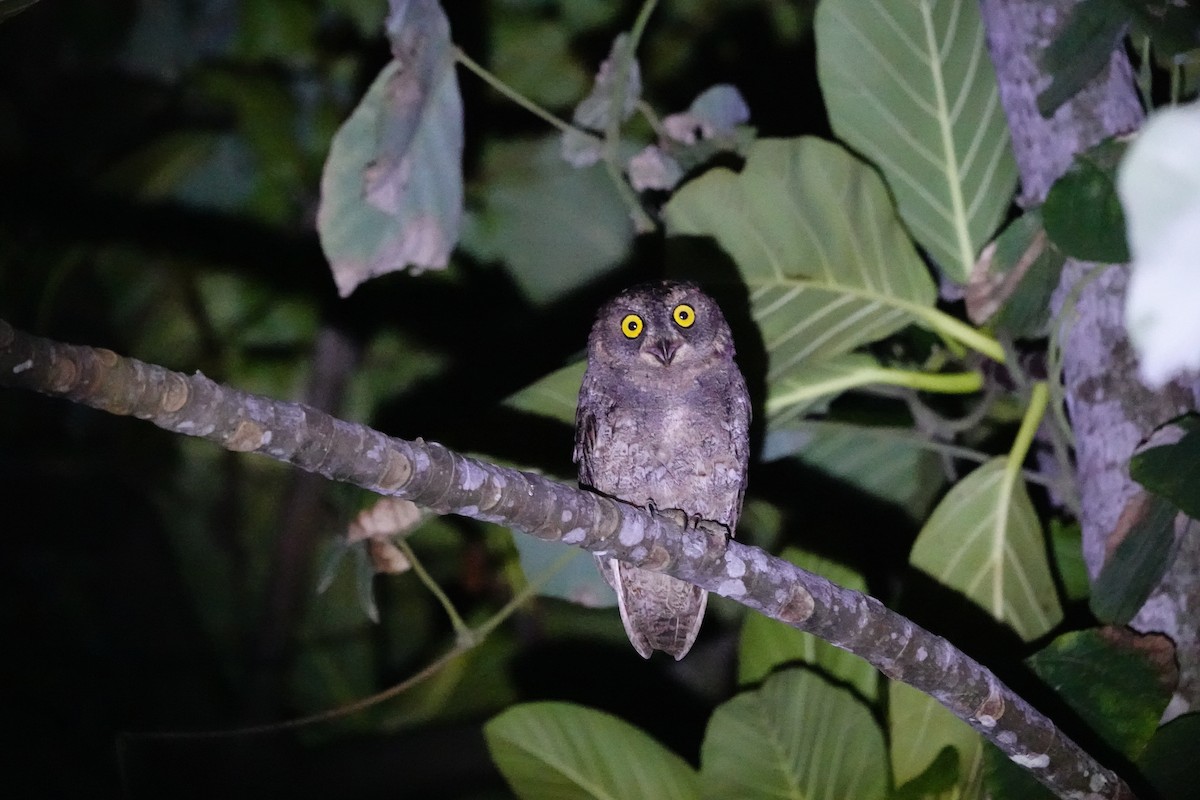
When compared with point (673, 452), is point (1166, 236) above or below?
above

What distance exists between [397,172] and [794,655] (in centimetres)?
126

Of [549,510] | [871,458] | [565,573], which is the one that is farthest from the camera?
[871,458]

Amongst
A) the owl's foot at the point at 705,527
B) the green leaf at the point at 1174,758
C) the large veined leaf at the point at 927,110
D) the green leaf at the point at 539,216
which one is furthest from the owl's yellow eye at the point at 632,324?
the green leaf at the point at 539,216

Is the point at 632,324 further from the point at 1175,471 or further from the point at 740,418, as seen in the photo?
the point at 1175,471

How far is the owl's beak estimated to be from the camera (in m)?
2.07

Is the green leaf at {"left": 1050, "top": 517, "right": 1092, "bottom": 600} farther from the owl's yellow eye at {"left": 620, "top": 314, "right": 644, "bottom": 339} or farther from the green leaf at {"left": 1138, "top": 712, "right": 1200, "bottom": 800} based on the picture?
the owl's yellow eye at {"left": 620, "top": 314, "right": 644, "bottom": 339}

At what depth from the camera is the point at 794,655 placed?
2084 mm

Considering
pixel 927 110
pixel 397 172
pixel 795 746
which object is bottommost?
pixel 795 746

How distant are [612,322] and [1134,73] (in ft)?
3.78

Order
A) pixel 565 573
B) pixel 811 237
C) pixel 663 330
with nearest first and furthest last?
pixel 811 237 < pixel 663 330 < pixel 565 573

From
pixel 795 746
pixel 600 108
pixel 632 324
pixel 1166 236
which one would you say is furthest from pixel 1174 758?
pixel 600 108

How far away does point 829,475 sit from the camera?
2.54 m

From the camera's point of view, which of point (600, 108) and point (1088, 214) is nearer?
point (1088, 214)

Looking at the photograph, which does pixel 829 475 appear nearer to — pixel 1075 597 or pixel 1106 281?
pixel 1075 597
